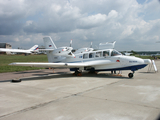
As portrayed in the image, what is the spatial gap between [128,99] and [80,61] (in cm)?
953

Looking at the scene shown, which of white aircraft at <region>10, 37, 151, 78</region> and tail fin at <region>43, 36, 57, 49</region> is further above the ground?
tail fin at <region>43, 36, 57, 49</region>

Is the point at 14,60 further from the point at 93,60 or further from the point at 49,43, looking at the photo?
the point at 93,60

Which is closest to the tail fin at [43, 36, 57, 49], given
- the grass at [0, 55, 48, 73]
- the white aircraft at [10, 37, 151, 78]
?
the white aircraft at [10, 37, 151, 78]

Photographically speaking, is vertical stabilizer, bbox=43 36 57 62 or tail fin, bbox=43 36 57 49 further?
tail fin, bbox=43 36 57 49

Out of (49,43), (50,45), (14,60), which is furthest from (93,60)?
(14,60)

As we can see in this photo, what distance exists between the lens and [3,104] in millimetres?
5918

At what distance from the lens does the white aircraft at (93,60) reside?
12445mm

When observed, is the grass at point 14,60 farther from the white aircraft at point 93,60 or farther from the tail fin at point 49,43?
the white aircraft at point 93,60

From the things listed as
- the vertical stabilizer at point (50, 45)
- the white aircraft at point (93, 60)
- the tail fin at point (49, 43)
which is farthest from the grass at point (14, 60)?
the white aircraft at point (93, 60)

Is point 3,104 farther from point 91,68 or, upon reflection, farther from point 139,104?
point 91,68

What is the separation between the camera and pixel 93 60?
1450 centimetres

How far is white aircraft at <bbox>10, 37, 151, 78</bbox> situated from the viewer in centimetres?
1245

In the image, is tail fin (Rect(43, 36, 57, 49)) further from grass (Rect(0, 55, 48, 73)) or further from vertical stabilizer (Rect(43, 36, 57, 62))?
grass (Rect(0, 55, 48, 73))

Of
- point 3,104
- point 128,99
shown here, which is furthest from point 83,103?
point 3,104
